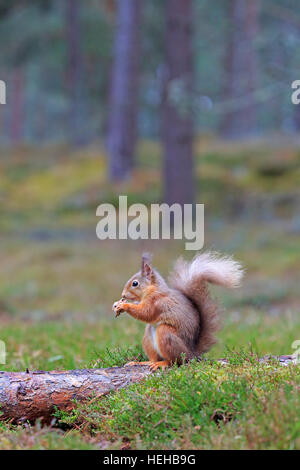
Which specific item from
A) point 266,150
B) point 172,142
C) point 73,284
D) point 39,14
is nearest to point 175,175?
point 172,142

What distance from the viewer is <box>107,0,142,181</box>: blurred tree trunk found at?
59.6 feet

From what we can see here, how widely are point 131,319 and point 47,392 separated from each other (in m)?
4.26

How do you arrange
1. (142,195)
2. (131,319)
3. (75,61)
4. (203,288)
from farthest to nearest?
(75,61) < (142,195) < (131,319) < (203,288)

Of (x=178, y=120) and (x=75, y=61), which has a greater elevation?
(x=75, y=61)

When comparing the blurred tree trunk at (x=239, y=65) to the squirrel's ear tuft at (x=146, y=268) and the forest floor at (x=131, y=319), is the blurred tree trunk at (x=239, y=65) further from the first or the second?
the squirrel's ear tuft at (x=146, y=268)

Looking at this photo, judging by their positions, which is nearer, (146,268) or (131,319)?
(146,268)

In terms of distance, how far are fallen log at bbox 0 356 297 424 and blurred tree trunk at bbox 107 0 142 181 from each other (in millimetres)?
15778

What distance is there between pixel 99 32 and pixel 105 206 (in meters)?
12.7

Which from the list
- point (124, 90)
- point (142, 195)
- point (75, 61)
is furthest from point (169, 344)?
point (75, 61)

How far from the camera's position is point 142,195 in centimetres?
1822

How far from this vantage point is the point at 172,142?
15250mm

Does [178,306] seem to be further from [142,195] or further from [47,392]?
[142,195]

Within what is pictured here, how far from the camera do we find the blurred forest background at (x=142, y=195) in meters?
4.47

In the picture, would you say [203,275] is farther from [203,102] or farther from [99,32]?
[99,32]
